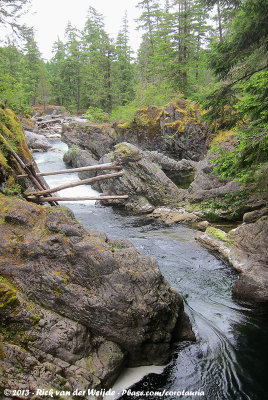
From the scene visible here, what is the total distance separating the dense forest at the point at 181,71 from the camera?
21.2 feet

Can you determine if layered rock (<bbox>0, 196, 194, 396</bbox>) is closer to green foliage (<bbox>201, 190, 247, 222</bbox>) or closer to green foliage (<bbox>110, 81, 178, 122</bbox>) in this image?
green foliage (<bbox>201, 190, 247, 222</bbox>)

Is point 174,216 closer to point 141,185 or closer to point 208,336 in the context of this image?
point 141,185

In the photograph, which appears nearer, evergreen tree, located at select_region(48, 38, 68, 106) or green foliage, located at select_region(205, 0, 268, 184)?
green foliage, located at select_region(205, 0, 268, 184)

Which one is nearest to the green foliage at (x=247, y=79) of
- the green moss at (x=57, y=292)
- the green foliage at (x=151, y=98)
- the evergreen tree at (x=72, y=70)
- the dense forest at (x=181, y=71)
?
the dense forest at (x=181, y=71)

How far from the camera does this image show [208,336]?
6.17 m

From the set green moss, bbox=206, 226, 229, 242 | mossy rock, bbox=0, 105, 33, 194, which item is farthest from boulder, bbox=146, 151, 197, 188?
mossy rock, bbox=0, 105, 33, 194

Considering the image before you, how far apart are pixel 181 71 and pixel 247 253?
2253 centimetres

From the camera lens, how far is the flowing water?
4.91 meters

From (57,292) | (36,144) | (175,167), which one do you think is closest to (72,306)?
(57,292)

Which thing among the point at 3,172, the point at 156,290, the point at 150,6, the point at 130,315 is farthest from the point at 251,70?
the point at 150,6

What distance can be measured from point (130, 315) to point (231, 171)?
5188 mm

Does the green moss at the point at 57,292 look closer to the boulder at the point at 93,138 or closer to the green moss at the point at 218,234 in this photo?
the green moss at the point at 218,234

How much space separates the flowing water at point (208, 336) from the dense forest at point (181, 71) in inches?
145

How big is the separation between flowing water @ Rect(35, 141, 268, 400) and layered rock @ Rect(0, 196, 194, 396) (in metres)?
0.41
